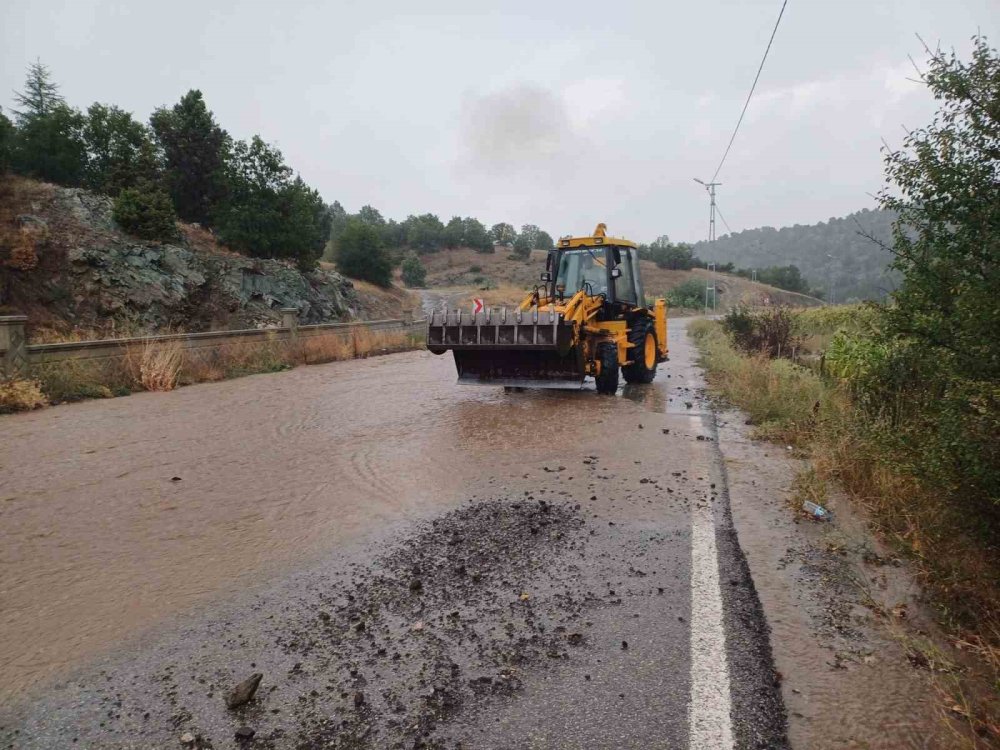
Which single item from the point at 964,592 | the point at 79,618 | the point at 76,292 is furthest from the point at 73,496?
the point at 76,292

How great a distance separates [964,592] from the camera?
10.4ft

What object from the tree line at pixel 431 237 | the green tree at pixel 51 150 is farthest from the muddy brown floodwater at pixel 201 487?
the tree line at pixel 431 237

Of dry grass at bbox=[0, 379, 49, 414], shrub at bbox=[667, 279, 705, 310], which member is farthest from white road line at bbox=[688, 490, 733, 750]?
shrub at bbox=[667, 279, 705, 310]

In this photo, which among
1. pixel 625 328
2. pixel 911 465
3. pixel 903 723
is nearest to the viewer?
pixel 903 723

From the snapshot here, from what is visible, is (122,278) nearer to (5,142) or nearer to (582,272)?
(5,142)

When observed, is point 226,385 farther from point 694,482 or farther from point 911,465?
point 911,465

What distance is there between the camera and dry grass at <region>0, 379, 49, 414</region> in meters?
9.48

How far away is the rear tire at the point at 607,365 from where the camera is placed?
1056 cm

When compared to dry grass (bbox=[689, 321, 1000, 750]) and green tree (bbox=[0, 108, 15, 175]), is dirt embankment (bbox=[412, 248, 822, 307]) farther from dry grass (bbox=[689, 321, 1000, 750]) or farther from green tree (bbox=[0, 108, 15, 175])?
dry grass (bbox=[689, 321, 1000, 750])

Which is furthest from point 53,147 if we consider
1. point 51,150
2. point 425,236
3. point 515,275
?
point 425,236

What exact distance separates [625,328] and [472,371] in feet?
9.91

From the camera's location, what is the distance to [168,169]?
30047mm

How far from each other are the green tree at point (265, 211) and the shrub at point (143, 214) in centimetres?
416

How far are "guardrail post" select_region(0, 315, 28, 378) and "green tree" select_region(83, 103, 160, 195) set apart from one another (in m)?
18.9
